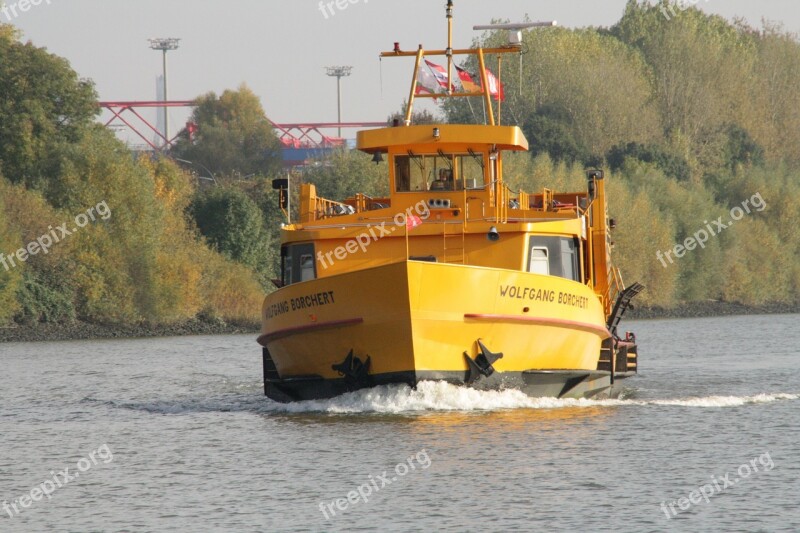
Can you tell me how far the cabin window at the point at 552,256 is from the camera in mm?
27422

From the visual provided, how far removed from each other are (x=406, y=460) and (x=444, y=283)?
397 centimetres

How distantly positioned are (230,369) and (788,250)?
59.5m

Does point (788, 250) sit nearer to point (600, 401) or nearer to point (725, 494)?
point (600, 401)

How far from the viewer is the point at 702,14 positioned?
443ft

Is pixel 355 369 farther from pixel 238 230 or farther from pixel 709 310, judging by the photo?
pixel 709 310

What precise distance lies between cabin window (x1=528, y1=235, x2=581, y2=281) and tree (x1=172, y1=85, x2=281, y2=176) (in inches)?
3576

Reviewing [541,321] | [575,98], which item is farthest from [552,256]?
[575,98]

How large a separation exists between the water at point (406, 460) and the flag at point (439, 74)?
8.13 m

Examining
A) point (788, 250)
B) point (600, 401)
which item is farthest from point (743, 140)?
point (600, 401)

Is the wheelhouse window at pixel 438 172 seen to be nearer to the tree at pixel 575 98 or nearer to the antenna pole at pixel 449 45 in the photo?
the antenna pole at pixel 449 45

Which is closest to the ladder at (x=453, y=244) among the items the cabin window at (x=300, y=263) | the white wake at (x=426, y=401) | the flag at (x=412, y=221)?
the flag at (x=412, y=221)

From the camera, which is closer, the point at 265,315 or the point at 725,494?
the point at 725,494

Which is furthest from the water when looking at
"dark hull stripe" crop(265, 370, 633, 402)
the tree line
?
the tree line

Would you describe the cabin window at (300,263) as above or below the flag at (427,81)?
below
